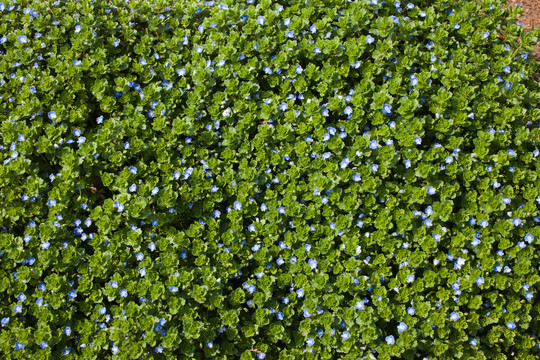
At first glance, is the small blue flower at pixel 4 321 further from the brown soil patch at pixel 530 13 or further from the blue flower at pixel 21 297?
the brown soil patch at pixel 530 13

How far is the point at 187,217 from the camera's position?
13.6ft

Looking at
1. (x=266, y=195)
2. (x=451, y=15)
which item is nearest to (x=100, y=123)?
(x=266, y=195)

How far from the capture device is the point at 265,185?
4.31 metres

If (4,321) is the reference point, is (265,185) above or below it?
above

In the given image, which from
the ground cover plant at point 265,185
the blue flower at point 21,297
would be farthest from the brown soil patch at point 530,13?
the blue flower at point 21,297

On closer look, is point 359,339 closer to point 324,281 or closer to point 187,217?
point 324,281

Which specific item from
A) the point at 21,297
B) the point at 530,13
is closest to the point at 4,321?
the point at 21,297

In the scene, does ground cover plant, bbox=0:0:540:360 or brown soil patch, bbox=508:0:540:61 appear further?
brown soil patch, bbox=508:0:540:61

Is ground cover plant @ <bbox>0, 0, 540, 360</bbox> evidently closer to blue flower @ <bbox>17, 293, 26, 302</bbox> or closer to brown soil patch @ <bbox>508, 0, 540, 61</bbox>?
blue flower @ <bbox>17, 293, 26, 302</bbox>

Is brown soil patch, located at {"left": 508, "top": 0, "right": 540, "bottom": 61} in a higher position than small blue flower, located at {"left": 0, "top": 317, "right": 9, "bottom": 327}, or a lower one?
higher

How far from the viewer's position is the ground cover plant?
3.83 metres

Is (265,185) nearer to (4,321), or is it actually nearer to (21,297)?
(21,297)

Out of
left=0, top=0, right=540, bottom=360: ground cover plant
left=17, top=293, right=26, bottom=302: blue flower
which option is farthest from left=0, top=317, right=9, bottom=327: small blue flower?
left=17, top=293, right=26, bottom=302: blue flower

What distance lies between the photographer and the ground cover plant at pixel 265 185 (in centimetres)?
383
